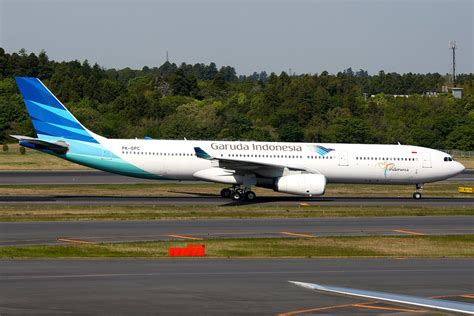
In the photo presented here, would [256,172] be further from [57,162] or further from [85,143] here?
A: [57,162]

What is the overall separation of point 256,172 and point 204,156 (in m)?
3.56

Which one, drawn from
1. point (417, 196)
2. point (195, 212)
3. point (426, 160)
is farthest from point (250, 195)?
point (426, 160)

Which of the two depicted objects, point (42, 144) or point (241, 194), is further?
point (241, 194)

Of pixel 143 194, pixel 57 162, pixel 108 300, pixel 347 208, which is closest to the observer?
pixel 108 300

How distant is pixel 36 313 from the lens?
20.8 meters

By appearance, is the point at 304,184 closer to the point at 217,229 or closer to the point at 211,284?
the point at 217,229

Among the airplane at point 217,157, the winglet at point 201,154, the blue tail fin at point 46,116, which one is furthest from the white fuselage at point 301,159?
the blue tail fin at point 46,116

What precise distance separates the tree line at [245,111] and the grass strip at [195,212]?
174 ft

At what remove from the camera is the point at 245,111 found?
142m

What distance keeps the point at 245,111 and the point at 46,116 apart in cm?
8866

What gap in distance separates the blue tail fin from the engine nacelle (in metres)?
11.9

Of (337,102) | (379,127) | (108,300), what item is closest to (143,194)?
(108,300)

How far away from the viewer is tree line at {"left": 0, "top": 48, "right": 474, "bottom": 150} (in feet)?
351

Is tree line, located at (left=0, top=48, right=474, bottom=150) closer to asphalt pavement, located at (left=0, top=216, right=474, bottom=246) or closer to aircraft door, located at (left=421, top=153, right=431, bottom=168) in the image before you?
aircraft door, located at (left=421, top=153, right=431, bottom=168)
